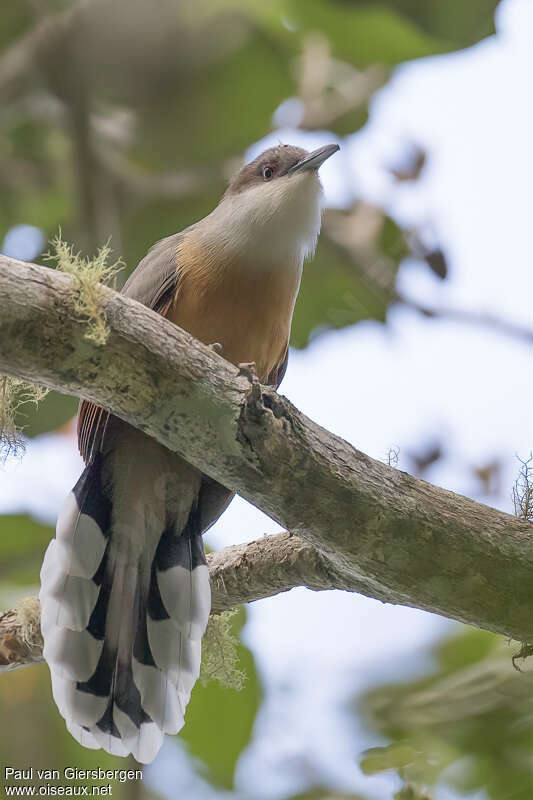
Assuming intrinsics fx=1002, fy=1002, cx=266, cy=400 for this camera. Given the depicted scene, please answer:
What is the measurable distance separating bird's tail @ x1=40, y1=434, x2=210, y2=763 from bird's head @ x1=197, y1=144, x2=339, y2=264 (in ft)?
2.53

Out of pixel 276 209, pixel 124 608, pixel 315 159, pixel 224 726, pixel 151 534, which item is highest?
pixel 315 159

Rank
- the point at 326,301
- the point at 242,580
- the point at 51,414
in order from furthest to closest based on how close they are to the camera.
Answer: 1. the point at 326,301
2. the point at 51,414
3. the point at 242,580

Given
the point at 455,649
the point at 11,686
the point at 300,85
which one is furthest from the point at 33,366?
the point at 300,85

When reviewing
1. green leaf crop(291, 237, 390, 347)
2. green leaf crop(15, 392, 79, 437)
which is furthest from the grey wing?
green leaf crop(291, 237, 390, 347)

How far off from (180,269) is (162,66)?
211cm

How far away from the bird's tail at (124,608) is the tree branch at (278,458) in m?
0.80

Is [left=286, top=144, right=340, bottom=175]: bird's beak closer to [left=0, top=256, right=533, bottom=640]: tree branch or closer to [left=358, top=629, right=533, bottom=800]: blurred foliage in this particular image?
[left=0, top=256, right=533, bottom=640]: tree branch

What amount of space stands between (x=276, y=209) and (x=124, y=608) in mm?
1445

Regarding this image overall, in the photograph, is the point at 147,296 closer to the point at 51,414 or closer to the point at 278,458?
the point at 278,458

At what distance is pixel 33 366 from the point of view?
2215 mm

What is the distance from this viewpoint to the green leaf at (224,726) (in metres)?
3.41

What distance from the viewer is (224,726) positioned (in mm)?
3447

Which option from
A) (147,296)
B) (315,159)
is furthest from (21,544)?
(315,159)

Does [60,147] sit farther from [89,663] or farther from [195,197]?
[89,663]
